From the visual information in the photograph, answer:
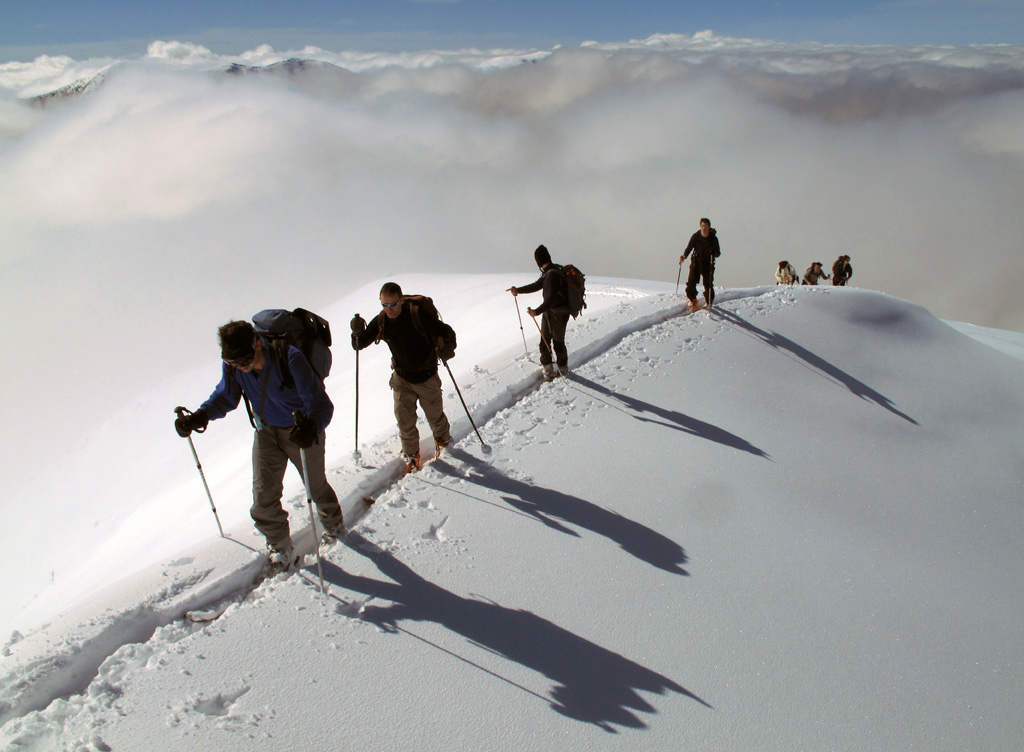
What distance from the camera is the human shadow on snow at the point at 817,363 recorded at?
7656mm

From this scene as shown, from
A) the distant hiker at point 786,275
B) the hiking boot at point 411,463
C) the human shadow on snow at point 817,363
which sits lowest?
the distant hiker at point 786,275

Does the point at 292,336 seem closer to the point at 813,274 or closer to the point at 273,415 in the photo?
the point at 273,415

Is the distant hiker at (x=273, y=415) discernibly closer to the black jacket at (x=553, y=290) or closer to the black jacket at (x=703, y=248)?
the black jacket at (x=553, y=290)

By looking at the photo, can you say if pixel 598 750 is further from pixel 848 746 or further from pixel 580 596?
pixel 848 746

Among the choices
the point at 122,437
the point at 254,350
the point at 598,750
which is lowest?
the point at 122,437

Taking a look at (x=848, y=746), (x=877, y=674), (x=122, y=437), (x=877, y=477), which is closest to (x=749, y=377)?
(x=877, y=477)

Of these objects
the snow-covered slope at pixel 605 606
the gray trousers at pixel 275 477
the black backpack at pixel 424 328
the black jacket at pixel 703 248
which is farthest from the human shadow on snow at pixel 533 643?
the black jacket at pixel 703 248

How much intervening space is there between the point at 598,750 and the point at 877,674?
2025mm

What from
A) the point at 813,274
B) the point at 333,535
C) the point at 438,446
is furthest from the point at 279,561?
the point at 813,274

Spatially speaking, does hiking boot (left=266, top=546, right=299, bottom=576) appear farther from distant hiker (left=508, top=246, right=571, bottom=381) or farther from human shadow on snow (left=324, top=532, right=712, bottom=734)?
distant hiker (left=508, top=246, right=571, bottom=381)

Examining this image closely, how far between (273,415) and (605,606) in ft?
8.72

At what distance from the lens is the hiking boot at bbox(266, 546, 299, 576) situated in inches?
173

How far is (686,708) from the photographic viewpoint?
3424 mm

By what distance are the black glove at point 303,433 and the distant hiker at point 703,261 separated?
7.26 meters
